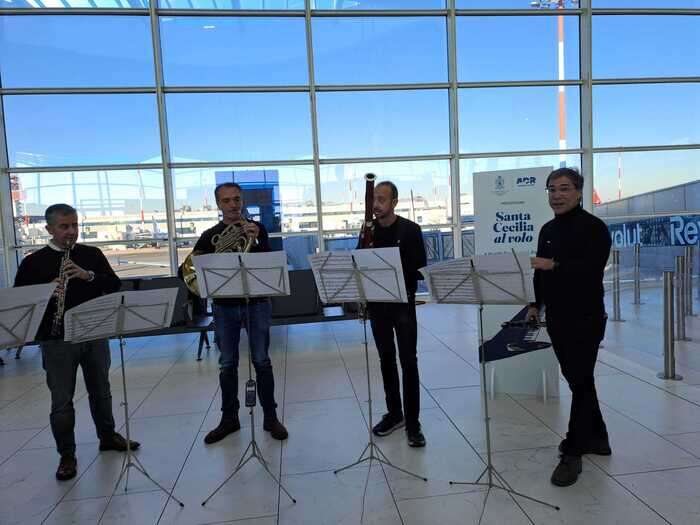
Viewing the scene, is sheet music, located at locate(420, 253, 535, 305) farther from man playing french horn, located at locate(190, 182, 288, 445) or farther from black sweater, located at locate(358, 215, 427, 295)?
man playing french horn, located at locate(190, 182, 288, 445)

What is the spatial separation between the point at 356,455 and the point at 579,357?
1.42 m

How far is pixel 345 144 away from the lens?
27.1 feet

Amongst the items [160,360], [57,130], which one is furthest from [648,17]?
[57,130]

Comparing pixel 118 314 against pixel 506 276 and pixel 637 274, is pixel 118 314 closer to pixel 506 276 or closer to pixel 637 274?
pixel 506 276

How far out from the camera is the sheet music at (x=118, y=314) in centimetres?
239

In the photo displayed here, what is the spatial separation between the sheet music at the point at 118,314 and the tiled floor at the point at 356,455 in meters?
0.92

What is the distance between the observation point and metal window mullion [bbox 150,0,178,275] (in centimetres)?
765

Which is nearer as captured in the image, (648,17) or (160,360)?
(160,360)

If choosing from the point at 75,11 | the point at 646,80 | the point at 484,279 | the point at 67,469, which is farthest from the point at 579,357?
the point at 75,11

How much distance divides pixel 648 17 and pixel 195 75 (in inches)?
311

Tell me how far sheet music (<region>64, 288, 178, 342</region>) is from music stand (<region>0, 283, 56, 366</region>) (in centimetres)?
15

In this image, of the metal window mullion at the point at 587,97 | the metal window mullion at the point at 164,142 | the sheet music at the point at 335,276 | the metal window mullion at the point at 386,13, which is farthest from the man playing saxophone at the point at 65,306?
the metal window mullion at the point at 587,97

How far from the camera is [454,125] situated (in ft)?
27.3

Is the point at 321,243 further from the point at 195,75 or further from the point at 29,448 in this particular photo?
the point at 29,448
